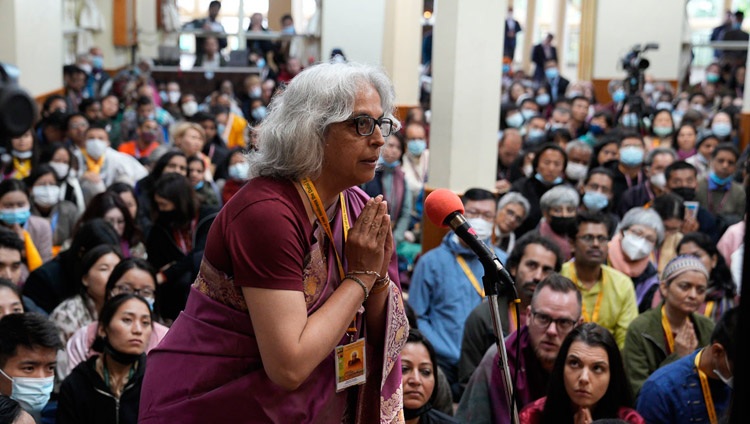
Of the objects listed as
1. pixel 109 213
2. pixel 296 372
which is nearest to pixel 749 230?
pixel 296 372

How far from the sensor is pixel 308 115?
2.25 m

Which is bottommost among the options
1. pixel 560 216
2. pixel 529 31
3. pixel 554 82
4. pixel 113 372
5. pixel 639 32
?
pixel 113 372

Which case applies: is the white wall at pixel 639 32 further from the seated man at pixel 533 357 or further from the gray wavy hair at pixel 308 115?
the gray wavy hair at pixel 308 115

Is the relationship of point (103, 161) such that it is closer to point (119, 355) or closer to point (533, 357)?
point (119, 355)

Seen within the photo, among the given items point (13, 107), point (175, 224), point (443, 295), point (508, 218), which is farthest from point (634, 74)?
point (13, 107)

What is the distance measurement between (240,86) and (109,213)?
11206 mm

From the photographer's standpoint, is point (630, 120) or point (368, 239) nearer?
point (368, 239)

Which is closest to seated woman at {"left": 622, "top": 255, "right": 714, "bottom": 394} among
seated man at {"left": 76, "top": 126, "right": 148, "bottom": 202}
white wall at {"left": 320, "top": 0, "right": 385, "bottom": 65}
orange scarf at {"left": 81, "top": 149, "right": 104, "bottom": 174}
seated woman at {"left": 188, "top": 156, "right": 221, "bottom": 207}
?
seated woman at {"left": 188, "top": 156, "right": 221, "bottom": 207}

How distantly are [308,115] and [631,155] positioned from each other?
709 cm

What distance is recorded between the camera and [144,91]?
13031 millimetres

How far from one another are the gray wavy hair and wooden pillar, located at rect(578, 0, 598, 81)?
1606 centimetres

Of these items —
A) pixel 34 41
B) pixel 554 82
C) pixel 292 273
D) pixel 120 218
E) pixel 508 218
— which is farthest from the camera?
pixel 554 82

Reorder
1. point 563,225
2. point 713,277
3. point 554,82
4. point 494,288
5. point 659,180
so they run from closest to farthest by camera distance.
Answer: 1. point 494,288
2. point 713,277
3. point 563,225
4. point 659,180
5. point 554,82

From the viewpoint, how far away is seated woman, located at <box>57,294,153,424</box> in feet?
13.6
